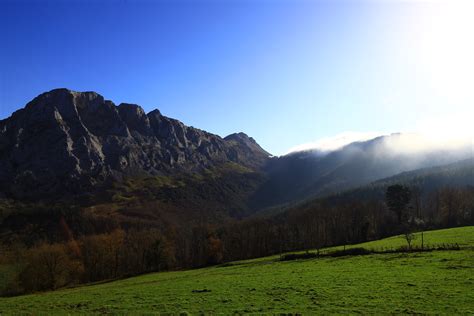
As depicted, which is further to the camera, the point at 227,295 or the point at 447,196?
the point at 447,196

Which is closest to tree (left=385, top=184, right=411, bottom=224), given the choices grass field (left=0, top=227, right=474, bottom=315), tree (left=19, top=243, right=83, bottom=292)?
grass field (left=0, top=227, right=474, bottom=315)

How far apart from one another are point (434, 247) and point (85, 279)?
4301 inches

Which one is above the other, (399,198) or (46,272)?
(399,198)

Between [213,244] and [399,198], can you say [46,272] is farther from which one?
[399,198]

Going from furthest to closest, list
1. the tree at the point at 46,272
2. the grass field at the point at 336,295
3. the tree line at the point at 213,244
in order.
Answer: the tree line at the point at 213,244, the tree at the point at 46,272, the grass field at the point at 336,295

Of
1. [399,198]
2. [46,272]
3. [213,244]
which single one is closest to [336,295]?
[46,272]

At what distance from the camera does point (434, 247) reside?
68.8 m

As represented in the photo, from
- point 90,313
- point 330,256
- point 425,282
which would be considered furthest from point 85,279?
point 425,282

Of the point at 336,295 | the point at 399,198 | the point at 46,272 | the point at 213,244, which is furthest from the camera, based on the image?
the point at 399,198

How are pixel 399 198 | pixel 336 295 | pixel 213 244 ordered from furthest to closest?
pixel 399 198 < pixel 213 244 < pixel 336 295

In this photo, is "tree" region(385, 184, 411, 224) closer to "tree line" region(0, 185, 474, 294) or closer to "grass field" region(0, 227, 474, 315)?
"tree line" region(0, 185, 474, 294)

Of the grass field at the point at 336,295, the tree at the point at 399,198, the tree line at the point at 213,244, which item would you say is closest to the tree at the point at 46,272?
the tree line at the point at 213,244

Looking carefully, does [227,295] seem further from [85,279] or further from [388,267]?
[85,279]

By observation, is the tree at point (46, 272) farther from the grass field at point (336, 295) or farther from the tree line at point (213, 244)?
the grass field at point (336, 295)
